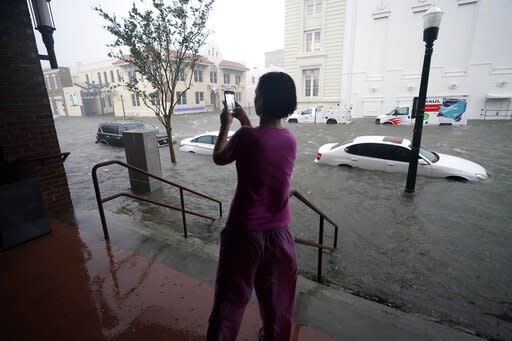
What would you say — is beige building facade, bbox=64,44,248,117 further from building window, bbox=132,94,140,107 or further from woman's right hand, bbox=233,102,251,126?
woman's right hand, bbox=233,102,251,126

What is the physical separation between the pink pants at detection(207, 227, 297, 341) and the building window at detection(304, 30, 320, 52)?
30.7m

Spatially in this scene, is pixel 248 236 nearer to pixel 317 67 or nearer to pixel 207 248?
pixel 207 248

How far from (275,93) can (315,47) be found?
100ft

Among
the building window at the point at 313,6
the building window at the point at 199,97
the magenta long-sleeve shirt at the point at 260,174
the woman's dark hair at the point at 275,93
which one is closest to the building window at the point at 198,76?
the building window at the point at 199,97

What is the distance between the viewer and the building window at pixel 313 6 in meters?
27.3

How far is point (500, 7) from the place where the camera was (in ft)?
71.6

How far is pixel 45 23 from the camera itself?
414 centimetres

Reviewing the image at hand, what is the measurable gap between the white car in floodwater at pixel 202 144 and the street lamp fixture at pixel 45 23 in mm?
7973

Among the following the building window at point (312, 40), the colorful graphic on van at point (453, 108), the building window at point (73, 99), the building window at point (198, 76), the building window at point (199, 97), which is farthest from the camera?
the building window at point (73, 99)

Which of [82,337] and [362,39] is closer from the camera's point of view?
[82,337]

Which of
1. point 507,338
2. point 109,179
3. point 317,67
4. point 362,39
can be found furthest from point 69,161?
point 362,39

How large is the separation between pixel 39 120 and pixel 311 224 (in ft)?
18.2

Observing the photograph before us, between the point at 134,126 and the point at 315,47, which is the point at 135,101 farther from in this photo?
the point at 315,47

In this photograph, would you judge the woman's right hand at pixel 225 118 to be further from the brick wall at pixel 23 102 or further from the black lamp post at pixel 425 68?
the black lamp post at pixel 425 68
